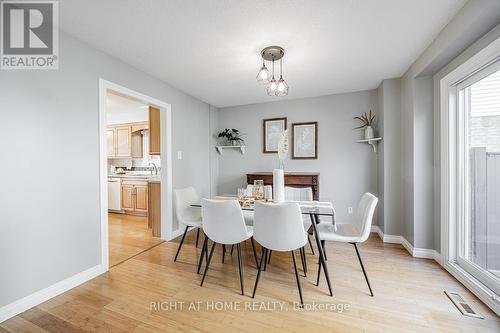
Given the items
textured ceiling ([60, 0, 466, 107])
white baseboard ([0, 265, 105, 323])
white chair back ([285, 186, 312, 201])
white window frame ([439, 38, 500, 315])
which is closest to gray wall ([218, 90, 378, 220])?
textured ceiling ([60, 0, 466, 107])

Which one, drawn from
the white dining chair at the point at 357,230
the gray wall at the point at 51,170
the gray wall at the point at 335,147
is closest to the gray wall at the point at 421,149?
the gray wall at the point at 335,147

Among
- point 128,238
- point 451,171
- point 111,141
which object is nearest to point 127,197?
point 111,141

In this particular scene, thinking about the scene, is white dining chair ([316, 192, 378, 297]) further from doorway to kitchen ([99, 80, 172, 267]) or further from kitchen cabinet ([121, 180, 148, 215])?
kitchen cabinet ([121, 180, 148, 215])

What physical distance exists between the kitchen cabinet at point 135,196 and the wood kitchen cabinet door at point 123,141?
0.76m

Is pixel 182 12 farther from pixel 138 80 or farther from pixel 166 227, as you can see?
pixel 166 227

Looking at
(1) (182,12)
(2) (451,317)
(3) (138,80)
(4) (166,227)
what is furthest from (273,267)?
(3) (138,80)

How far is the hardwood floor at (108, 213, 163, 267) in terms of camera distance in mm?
2727

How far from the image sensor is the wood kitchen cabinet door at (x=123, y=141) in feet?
16.6

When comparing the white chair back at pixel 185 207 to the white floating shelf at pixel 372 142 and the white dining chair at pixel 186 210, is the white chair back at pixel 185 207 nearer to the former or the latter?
the white dining chair at pixel 186 210

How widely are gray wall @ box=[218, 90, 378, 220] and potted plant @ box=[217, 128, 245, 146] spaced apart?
333 millimetres

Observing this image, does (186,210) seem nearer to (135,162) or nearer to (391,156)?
(391,156)

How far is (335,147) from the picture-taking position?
3.77m

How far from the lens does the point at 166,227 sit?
3221 millimetres

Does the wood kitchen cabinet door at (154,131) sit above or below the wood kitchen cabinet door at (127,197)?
above
